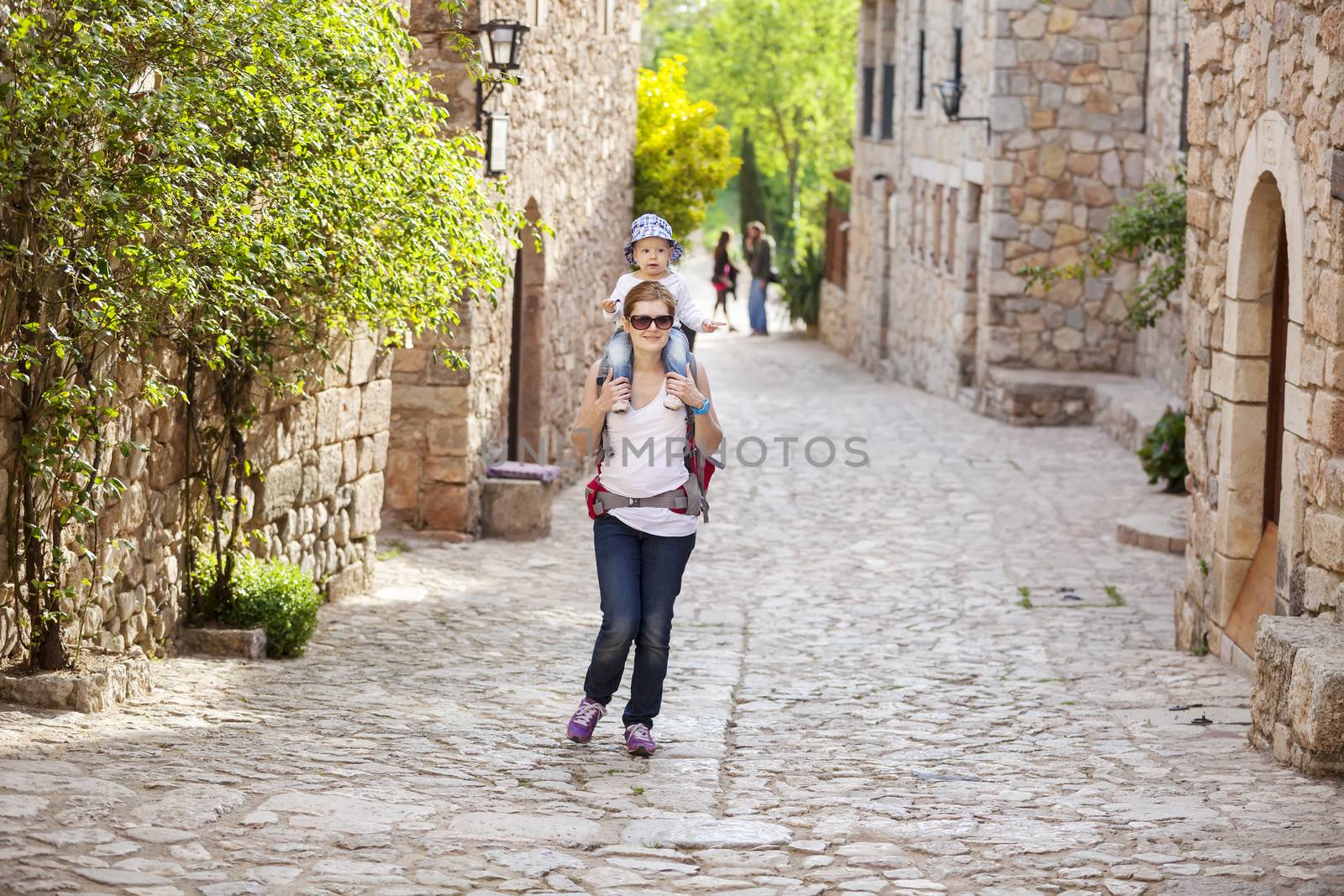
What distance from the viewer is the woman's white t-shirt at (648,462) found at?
5000 mm

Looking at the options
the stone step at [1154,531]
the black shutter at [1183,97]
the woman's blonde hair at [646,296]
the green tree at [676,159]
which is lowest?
the stone step at [1154,531]

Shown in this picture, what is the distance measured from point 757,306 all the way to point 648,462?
2415 cm

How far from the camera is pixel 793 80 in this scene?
36062mm

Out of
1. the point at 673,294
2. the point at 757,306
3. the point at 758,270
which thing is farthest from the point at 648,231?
the point at 757,306

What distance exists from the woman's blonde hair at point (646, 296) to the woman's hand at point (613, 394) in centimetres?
21

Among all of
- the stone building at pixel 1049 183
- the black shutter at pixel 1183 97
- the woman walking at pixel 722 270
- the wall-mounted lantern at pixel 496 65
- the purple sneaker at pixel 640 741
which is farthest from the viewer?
the woman walking at pixel 722 270

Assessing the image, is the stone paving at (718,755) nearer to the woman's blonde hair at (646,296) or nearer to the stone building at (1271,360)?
the stone building at (1271,360)

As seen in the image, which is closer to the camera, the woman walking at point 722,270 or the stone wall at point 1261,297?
the stone wall at point 1261,297

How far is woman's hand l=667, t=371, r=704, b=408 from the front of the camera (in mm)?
5000

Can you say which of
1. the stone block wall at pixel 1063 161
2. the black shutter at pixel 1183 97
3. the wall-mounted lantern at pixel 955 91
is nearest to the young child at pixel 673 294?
the black shutter at pixel 1183 97

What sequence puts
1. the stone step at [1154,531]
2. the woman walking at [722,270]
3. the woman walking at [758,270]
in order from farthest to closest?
1. the woman walking at [758,270]
2. the woman walking at [722,270]
3. the stone step at [1154,531]

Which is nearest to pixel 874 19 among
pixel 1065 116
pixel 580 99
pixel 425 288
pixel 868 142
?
pixel 868 142

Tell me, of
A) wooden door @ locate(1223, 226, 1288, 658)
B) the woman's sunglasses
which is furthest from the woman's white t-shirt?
wooden door @ locate(1223, 226, 1288, 658)

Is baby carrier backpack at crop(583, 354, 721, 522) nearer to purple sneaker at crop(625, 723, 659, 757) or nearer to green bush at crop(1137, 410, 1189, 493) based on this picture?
purple sneaker at crop(625, 723, 659, 757)
